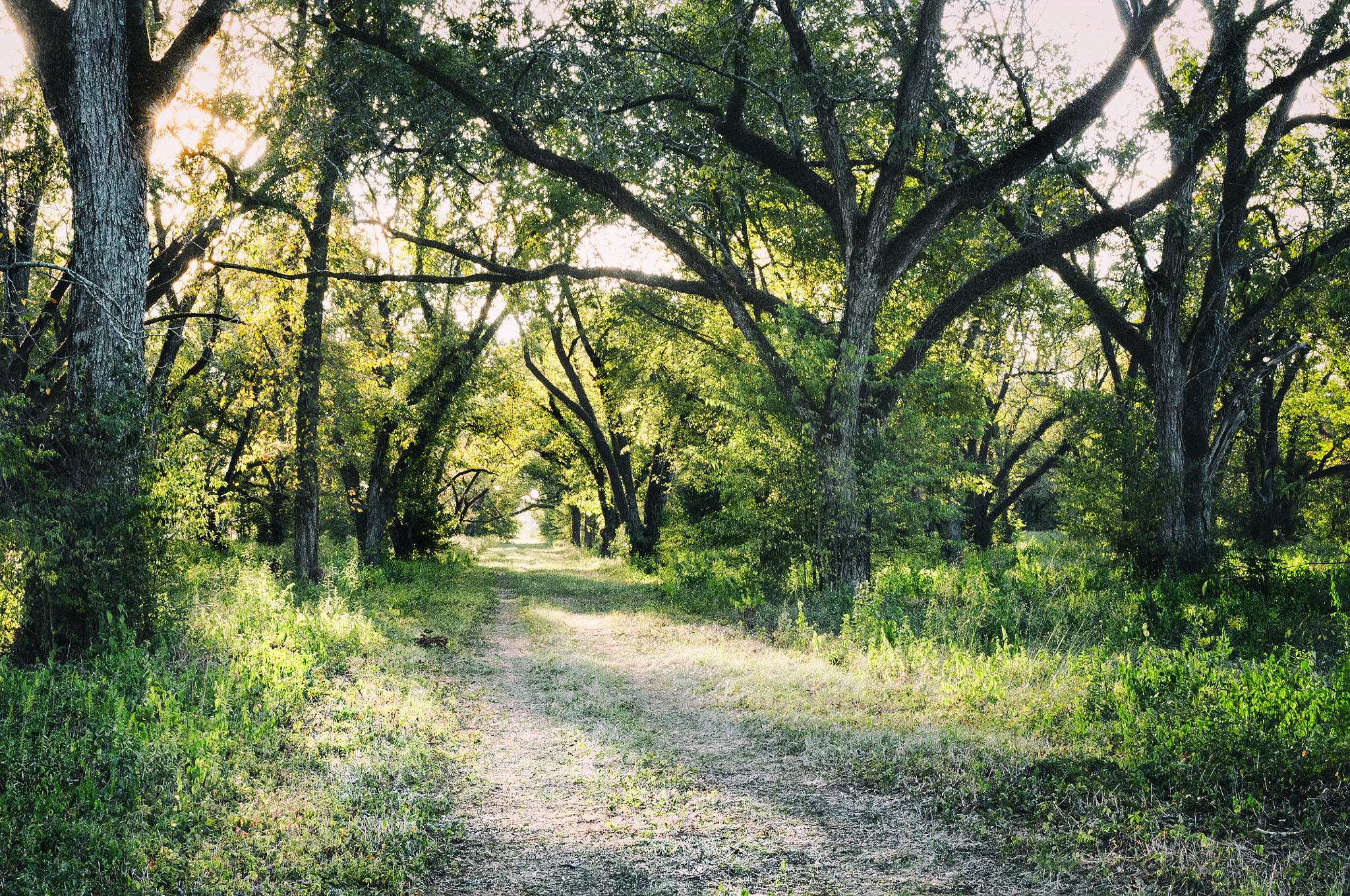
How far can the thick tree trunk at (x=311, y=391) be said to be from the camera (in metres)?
12.9

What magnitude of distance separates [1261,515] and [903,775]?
77.6 feet

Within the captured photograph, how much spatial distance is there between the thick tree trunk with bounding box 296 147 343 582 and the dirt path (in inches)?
303

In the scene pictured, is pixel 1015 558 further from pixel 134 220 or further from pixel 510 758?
pixel 134 220

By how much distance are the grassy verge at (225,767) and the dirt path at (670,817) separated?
456mm

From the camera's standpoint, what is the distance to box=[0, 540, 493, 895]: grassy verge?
3396 mm

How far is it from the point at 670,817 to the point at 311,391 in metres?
11.3

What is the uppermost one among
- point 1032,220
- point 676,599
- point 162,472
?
point 1032,220

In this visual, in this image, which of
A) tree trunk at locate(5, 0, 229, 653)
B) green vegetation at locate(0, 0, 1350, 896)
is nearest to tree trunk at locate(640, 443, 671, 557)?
green vegetation at locate(0, 0, 1350, 896)

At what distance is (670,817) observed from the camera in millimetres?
4371

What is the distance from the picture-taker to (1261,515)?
21703mm

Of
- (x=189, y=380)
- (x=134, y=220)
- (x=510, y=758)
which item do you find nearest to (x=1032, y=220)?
(x=510, y=758)

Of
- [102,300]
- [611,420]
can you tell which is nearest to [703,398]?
[102,300]

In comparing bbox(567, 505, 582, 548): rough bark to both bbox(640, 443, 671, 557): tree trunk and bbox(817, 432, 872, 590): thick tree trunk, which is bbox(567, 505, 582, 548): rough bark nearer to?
bbox(640, 443, 671, 557): tree trunk

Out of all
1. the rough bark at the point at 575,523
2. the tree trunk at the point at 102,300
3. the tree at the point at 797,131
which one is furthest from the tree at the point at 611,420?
the rough bark at the point at 575,523
